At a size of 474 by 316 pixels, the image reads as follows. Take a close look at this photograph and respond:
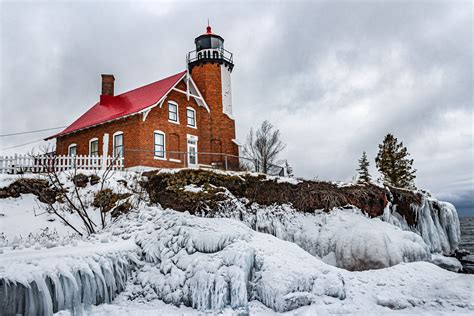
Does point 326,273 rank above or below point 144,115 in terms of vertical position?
below

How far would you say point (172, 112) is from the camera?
67.6 feet

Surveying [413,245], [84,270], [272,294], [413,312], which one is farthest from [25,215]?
[413,245]

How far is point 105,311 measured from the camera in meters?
5.88

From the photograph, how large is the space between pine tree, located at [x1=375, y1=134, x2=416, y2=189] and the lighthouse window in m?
22.9

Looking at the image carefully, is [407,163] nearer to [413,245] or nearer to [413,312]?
[413,245]

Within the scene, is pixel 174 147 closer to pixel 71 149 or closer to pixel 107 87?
pixel 71 149

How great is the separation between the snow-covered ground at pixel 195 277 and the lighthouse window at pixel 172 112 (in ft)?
38.8

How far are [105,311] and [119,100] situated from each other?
19164 mm

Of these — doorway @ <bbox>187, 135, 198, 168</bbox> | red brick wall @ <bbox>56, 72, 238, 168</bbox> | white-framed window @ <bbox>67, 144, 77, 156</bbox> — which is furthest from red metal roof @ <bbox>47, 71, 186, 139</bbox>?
doorway @ <bbox>187, 135, 198, 168</bbox>

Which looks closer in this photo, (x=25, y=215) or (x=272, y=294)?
(x=272, y=294)

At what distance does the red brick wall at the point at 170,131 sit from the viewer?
60.3 ft

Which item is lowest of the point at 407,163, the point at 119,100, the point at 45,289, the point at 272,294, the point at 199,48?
the point at 272,294

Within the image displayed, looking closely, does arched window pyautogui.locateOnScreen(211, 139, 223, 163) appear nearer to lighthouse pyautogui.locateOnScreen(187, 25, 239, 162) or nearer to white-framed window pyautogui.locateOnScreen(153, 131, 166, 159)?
lighthouse pyautogui.locateOnScreen(187, 25, 239, 162)

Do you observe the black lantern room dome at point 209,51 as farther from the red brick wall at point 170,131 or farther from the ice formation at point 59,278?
the ice formation at point 59,278
